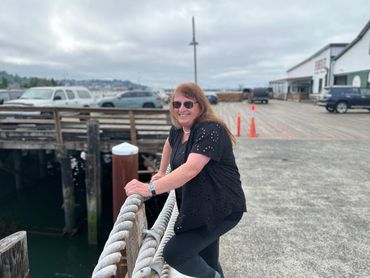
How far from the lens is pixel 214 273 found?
237 cm

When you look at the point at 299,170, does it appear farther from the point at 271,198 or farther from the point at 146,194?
the point at 146,194

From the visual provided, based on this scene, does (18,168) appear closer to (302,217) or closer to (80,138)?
(80,138)

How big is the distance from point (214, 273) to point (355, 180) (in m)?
5.05

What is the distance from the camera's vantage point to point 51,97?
15.1 meters

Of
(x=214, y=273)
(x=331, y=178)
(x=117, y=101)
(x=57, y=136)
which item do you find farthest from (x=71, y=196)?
(x=117, y=101)

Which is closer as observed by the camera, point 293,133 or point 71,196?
point 71,196

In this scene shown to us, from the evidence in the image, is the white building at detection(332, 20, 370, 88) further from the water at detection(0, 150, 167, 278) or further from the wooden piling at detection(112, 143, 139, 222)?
the wooden piling at detection(112, 143, 139, 222)

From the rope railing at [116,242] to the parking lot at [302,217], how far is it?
1.68 meters

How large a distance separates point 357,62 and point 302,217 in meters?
29.5

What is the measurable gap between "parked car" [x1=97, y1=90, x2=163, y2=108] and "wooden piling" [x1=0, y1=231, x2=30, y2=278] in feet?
66.4

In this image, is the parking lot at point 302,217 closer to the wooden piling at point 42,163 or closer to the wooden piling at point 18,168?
the wooden piling at point 18,168

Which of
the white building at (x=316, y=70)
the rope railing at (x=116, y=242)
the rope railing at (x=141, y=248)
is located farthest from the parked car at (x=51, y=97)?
the white building at (x=316, y=70)

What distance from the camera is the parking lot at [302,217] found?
129 inches

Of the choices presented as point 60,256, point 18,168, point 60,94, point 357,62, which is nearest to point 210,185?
point 60,256
